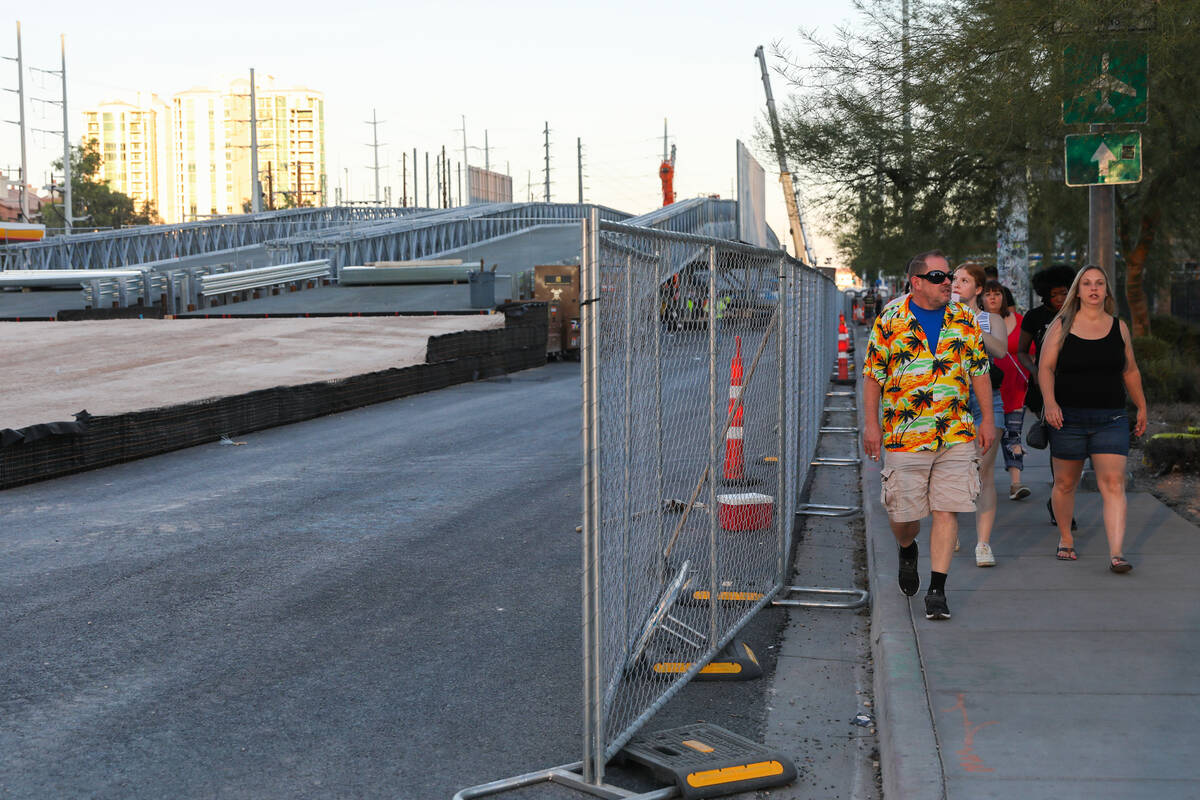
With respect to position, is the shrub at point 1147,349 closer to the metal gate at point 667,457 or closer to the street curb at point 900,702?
the metal gate at point 667,457

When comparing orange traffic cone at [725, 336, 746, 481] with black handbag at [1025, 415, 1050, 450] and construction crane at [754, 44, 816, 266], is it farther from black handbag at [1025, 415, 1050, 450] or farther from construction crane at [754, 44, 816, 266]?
construction crane at [754, 44, 816, 266]

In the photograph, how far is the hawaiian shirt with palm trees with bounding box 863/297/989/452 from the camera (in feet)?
21.1

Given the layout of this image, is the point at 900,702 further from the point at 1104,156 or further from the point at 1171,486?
the point at 1171,486

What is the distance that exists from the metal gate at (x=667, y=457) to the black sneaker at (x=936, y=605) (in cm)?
94

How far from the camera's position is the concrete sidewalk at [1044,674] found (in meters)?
4.32

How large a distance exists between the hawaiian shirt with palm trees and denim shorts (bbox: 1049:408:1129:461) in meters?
1.29

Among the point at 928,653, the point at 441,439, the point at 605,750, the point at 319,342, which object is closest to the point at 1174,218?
the point at 441,439

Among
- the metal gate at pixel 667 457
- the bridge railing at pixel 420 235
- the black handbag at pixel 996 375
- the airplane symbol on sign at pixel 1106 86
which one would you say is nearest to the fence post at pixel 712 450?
the metal gate at pixel 667 457

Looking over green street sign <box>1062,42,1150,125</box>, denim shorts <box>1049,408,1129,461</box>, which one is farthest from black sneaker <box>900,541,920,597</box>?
green street sign <box>1062,42,1150,125</box>

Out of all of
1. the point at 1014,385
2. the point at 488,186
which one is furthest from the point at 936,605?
the point at 488,186

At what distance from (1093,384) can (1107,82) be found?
2.50m

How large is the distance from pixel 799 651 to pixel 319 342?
25.1 metres

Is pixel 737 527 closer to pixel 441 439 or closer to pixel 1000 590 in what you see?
pixel 1000 590

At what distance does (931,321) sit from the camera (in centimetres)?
648
